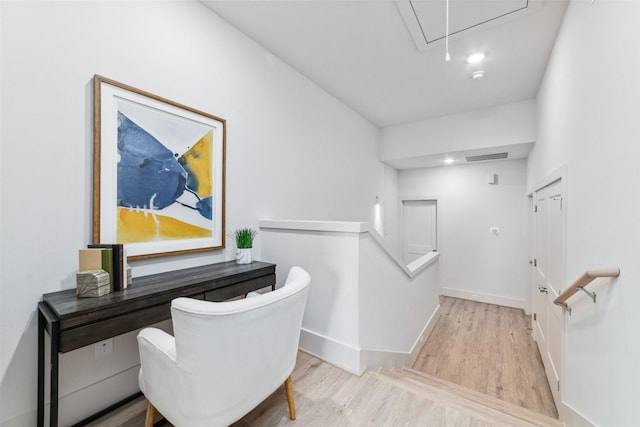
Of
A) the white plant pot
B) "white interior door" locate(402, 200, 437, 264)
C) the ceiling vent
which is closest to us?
the white plant pot

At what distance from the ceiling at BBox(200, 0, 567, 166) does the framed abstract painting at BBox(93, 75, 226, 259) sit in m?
1.05

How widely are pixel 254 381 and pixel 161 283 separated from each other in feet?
2.69

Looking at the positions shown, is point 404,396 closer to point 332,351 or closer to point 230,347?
point 332,351

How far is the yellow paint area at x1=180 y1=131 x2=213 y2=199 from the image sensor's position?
6.44 ft

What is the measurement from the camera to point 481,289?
4941 millimetres

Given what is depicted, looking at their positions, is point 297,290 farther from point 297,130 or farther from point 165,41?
point 297,130

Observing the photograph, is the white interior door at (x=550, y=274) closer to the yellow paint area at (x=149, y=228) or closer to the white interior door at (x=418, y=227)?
the white interior door at (x=418, y=227)

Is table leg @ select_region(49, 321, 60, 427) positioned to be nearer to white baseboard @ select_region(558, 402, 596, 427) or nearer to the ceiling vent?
white baseboard @ select_region(558, 402, 596, 427)

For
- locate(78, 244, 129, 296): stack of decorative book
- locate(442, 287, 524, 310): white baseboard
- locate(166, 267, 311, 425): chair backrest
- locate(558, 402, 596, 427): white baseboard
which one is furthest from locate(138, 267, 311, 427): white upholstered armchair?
locate(442, 287, 524, 310): white baseboard

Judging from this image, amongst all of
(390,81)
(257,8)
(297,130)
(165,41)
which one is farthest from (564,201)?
(165,41)

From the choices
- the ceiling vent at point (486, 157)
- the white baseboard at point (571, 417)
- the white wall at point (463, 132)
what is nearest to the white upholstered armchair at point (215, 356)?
the white baseboard at point (571, 417)

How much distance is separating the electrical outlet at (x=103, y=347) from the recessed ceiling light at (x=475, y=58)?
3831 millimetres

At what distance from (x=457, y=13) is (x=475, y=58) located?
789mm

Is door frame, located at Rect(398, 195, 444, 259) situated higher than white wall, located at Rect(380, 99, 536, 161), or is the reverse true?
white wall, located at Rect(380, 99, 536, 161)
